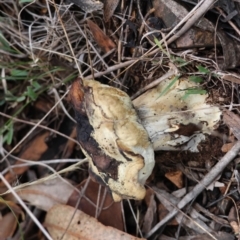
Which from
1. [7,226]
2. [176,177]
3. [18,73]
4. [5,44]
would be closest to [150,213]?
[176,177]

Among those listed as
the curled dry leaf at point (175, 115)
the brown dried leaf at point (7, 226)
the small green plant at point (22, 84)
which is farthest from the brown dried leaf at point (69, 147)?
the curled dry leaf at point (175, 115)

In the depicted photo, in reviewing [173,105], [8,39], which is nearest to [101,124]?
[173,105]

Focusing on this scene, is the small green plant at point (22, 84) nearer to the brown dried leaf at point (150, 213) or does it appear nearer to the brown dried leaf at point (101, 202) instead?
the brown dried leaf at point (101, 202)

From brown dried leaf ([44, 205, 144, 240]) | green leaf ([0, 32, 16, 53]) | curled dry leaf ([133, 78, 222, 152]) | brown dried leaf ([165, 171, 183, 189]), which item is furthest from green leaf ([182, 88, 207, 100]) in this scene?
green leaf ([0, 32, 16, 53])

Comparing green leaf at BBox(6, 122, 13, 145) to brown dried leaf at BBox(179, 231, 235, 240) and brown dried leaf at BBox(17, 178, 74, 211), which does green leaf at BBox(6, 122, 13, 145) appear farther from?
brown dried leaf at BBox(179, 231, 235, 240)

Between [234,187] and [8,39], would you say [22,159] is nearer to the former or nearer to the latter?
[8,39]

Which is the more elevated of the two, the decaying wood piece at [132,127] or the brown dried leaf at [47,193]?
the decaying wood piece at [132,127]

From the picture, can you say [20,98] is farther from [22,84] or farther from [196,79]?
[196,79]
